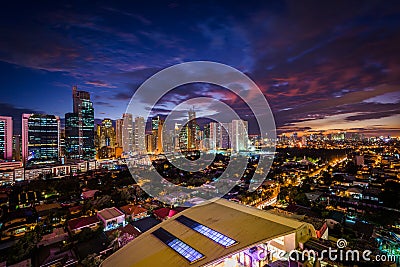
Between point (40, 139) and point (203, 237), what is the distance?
2104 centimetres

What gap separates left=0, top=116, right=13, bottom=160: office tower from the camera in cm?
1602

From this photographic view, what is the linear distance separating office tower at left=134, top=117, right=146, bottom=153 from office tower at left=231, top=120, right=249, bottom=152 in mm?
12617

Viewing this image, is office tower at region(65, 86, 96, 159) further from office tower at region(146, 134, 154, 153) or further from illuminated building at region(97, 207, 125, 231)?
illuminated building at region(97, 207, 125, 231)

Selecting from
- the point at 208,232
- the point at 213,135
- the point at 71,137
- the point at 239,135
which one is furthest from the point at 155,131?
the point at 208,232

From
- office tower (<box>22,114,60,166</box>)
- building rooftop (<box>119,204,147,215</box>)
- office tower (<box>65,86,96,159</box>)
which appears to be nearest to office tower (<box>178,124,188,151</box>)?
office tower (<box>65,86,96,159</box>)

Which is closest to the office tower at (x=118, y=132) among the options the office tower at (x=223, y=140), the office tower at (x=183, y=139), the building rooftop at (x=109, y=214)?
the office tower at (x=183, y=139)

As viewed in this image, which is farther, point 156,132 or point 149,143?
point 156,132

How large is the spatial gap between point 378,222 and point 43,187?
13.6 metres

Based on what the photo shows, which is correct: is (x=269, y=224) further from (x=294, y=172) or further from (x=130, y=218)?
(x=294, y=172)

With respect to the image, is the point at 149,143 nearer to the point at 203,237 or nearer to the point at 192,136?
the point at 192,136

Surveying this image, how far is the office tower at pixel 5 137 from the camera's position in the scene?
1602 centimetres

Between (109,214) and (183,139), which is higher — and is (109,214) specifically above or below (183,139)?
below

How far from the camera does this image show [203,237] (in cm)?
296

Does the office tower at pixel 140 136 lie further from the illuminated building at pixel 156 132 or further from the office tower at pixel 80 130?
the office tower at pixel 80 130
